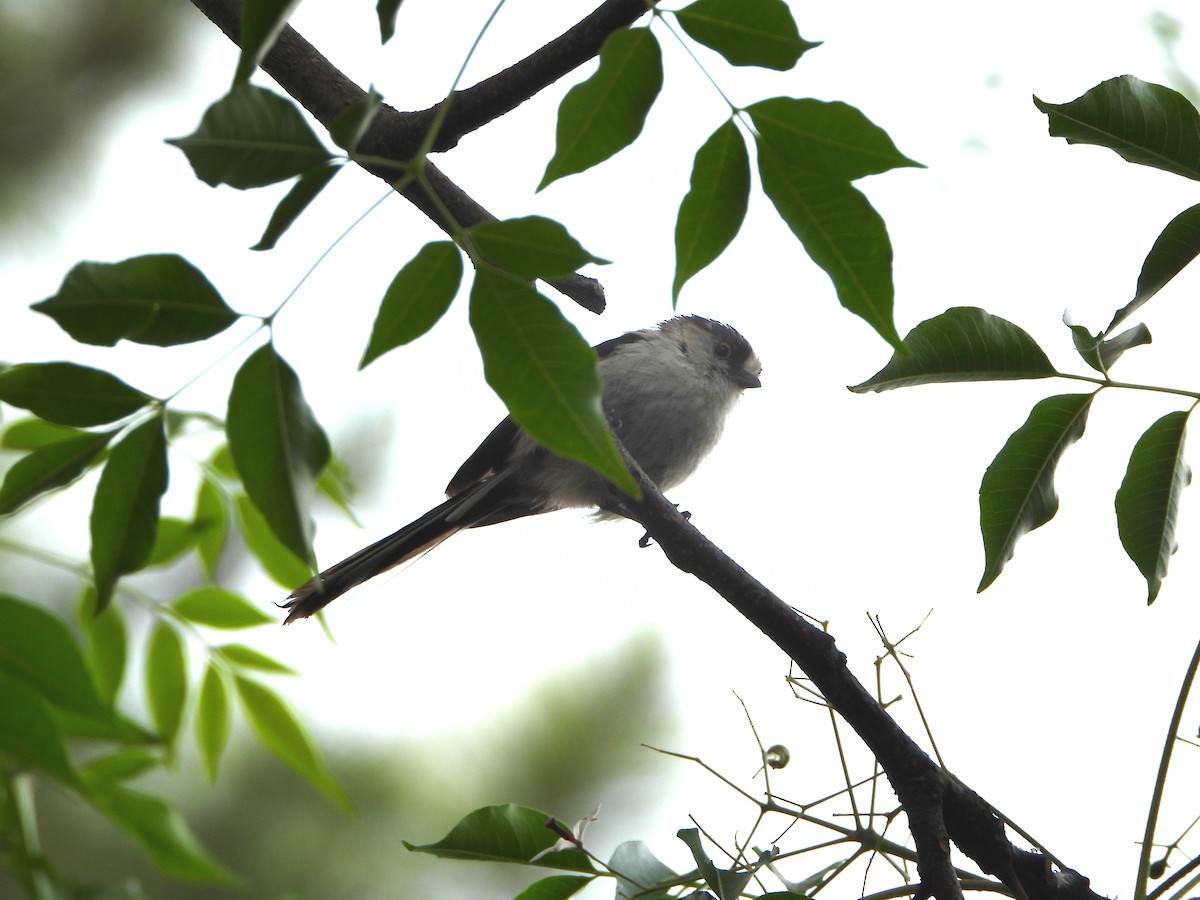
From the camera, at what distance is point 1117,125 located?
1469mm

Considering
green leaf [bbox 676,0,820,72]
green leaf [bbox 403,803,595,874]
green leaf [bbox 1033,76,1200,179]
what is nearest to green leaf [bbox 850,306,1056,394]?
green leaf [bbox 1033,76,1200,179]

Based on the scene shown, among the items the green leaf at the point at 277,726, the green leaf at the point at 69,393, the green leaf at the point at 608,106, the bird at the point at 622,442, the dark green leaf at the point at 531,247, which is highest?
the bird at the point at 622,442

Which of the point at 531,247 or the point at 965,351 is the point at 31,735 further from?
the point at 965,351

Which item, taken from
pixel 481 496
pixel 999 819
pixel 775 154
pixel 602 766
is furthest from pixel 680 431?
pixel 775 154

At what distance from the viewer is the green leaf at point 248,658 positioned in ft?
7.96

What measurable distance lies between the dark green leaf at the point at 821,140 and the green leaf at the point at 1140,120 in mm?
360

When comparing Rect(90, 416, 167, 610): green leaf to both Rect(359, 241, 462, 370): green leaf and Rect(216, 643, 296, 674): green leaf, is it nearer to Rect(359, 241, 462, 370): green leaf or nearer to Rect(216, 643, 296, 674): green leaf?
Rect(359, 241, 462, 370): green leaf

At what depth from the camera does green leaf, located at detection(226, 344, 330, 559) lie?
3.80 feet

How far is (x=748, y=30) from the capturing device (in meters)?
1.26

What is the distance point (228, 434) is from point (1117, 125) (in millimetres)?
1211

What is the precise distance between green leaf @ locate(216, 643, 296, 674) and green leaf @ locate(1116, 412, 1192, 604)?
173 centimetres

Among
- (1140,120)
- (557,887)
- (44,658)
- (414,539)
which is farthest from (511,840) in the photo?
(414,539)

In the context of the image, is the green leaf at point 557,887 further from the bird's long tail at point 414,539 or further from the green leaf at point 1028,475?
the bird's long tail at point 414,539

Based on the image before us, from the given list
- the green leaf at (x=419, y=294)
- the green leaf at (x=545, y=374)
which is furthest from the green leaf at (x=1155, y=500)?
the green leaf at (x=419, y=294)
